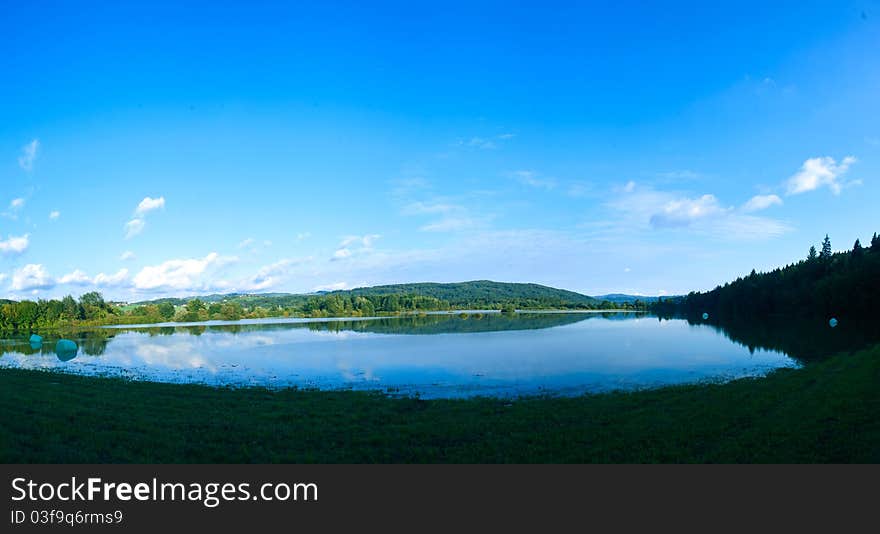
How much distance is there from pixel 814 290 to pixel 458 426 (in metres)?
104

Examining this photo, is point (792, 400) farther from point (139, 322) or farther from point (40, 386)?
point (139, 322)

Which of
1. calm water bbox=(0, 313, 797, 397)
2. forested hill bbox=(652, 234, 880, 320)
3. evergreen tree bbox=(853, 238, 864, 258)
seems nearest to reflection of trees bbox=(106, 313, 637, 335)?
calm water bbox=(0, 313, 797, 397)

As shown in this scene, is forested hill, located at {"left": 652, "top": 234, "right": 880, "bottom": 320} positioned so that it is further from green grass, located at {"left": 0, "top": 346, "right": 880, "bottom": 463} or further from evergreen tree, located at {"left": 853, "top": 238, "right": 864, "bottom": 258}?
green grass, located at {"left": 0, "top": 346, "right": 880, "bottom": 463}

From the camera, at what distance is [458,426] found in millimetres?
15078

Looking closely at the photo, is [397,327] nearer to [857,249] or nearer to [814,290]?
[814,290]

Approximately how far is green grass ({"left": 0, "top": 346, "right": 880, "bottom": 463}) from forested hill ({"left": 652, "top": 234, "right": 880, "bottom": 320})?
68.9m

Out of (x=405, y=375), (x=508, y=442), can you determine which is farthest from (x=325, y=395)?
(x=508, y=442)

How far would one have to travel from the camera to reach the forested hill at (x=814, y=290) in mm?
73938

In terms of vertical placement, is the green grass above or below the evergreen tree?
below

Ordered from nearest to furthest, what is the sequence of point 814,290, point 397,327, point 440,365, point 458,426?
point 458,426
point 440,365
point 814,290
point 397,327

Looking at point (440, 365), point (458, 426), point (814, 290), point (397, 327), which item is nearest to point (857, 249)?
point (814, 290)

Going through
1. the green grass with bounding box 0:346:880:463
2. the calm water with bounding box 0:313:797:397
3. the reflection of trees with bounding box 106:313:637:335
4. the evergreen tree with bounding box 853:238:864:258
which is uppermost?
the evergreen tree with bounding box 853:238:864:258

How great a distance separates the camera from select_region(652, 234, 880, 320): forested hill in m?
73.9

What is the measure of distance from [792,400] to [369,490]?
15500 millimetres
